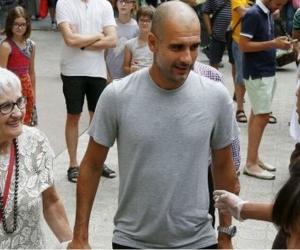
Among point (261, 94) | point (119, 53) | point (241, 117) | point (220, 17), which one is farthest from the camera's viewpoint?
point (220, 17)

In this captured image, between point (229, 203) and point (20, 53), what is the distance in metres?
4.18

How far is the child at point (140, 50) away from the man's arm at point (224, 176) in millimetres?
3423

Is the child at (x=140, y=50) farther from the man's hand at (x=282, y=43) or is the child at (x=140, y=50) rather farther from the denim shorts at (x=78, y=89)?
the man's hand at (x=282, y=43)

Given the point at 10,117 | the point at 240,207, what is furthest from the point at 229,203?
the point at 10,117

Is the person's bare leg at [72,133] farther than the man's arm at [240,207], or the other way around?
the person's bare leg at [72,133]

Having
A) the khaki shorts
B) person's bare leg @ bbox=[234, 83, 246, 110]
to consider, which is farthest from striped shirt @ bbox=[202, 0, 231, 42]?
the khaki shorts

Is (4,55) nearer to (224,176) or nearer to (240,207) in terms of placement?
(224,176)

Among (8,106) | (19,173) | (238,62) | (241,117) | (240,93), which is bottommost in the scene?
(241,117)

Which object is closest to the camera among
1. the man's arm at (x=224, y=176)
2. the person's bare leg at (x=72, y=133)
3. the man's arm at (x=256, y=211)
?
the man's arm at (x=256, y=211)

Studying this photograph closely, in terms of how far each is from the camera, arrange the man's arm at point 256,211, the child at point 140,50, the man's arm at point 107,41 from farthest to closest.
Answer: the child at point 140,50 → the man's arm at point 107,41 → the man's arm at point 256,211

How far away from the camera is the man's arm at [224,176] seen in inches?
136

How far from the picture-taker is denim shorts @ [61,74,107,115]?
6.59 meters

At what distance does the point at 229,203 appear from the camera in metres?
3.27

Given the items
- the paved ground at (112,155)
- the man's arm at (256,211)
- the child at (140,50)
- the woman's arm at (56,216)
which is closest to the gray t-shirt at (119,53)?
the child at (140,50)
